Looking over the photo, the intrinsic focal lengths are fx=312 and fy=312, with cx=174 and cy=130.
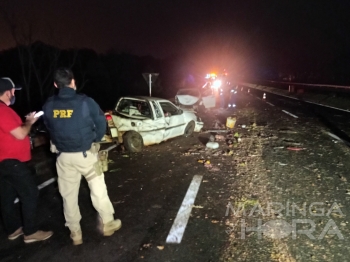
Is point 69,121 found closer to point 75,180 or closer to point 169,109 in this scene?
point 75,180

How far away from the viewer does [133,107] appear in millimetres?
9242

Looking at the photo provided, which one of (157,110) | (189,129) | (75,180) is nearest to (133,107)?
(157,110)

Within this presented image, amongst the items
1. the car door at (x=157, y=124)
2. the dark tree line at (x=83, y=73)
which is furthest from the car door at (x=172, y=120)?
the dark tree line at (x=83, y=73)

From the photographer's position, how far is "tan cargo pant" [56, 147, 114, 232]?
12.2 feet

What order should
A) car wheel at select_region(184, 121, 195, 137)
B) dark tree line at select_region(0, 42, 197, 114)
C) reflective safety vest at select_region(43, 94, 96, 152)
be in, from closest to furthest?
reflective safety vest at select_region(43, 94, 96, 152)
car wheel at select_region(184, 121, 195, 137)
dark tree line at select_region(0, 42, 197, 114)

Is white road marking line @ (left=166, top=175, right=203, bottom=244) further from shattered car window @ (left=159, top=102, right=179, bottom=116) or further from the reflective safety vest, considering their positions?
shattered car window @ (left=159, top=102, right=179, bottom=116)

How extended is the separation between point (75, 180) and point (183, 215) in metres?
1.75

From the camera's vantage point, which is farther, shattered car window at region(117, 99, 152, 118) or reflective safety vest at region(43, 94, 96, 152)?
shattered car window at region(117, 99, 152, 118)

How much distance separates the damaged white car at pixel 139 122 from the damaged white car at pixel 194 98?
7.12 metres

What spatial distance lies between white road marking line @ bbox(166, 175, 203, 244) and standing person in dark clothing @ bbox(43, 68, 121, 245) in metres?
0.98

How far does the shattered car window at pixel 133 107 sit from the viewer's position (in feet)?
29.9

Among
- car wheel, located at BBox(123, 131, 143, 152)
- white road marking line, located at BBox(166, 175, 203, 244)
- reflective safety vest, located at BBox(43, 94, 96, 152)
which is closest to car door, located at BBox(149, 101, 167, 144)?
car wheel, located at BBox(123, 131, 143, 152)

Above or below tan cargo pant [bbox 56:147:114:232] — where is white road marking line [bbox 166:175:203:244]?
below

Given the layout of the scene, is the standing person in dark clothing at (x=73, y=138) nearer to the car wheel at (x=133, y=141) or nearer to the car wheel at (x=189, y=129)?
the car wheel at (x=133, y=141)
